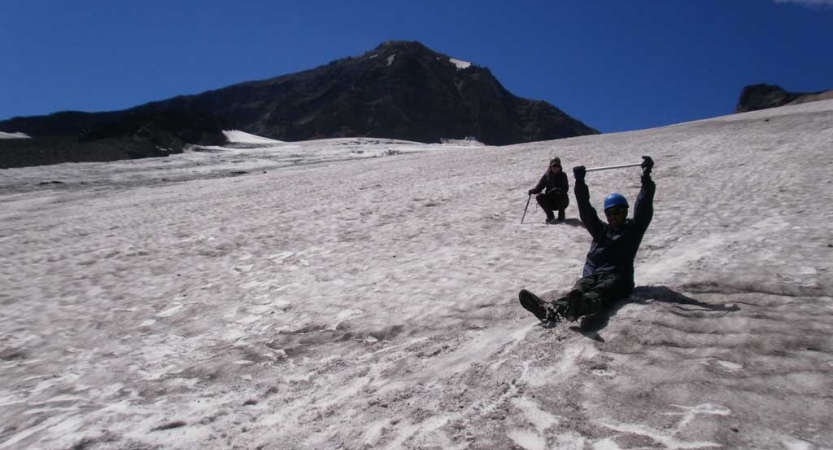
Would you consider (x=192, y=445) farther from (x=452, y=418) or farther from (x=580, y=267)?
(x=580, y=267)

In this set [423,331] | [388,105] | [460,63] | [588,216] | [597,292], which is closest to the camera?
[597,292]

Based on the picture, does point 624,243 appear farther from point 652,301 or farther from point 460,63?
point 460,63

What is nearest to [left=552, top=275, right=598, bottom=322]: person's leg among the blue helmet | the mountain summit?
the blue helmet

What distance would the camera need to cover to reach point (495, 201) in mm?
13781

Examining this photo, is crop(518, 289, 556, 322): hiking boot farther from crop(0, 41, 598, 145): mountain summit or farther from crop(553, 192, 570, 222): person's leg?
crop(0, 41, 598, 145): mountain summit

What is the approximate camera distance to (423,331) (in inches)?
225

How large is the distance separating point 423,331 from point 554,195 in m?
6.28

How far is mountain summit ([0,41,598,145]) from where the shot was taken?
12569cm

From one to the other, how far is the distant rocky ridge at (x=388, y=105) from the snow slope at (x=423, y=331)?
112225 mm

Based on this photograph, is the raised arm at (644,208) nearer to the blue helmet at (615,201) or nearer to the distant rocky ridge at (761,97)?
the blue helmet at (615,201)

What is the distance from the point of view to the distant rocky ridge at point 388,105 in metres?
125

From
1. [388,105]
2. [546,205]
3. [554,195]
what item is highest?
[388,105]

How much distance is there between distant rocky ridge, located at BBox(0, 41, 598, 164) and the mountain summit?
251 millimetres

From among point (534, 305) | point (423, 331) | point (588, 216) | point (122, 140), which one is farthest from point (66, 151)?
point (534, 305)
